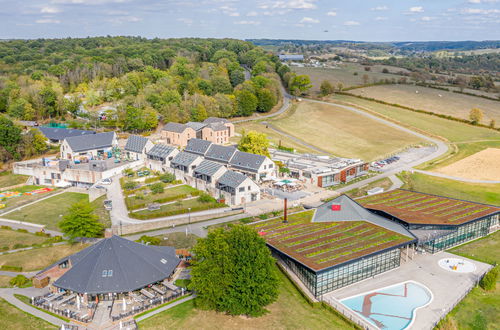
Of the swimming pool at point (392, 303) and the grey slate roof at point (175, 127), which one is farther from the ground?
the grey slate roof at point (175, 127)

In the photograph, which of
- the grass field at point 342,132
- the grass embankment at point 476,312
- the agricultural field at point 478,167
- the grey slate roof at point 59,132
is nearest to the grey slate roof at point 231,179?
A: the grass embankment at point 476,312

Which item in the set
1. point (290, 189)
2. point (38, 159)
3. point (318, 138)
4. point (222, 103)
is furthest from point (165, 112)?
point (290, 189)

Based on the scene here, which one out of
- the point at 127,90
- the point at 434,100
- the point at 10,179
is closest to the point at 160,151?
the point at 10,179

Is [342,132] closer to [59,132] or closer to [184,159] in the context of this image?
[184,159]

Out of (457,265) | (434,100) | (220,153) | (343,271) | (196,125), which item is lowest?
(457,265)

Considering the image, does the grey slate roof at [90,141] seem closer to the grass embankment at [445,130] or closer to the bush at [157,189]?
the bush at [157,189]

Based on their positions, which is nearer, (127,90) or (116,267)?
(116,267)

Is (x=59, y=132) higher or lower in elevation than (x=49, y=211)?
higher

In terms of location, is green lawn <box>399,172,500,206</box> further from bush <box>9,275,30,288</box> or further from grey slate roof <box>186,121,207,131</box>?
bush <box>9,275,30,288</box>
